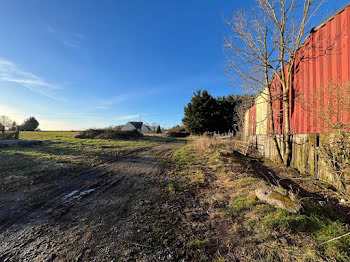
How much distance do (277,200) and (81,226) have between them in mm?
3302

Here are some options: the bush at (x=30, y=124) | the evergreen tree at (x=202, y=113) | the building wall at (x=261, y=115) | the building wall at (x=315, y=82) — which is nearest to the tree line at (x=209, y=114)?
the evergreen tree at (x=202, y=113)

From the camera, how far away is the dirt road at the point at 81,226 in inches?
75.1

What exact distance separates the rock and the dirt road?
2086 millimetres

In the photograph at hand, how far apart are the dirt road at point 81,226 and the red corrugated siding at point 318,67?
4.59m

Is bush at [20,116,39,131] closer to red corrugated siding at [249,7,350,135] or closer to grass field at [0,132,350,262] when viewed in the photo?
grass field at [0,132,350,262]

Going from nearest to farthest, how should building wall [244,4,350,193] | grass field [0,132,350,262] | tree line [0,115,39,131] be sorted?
grass field [0,132,350,262] → building wall [244,4,350,193] → tree line [0,115,39,131]

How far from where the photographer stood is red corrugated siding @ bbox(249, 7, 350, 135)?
4164mm

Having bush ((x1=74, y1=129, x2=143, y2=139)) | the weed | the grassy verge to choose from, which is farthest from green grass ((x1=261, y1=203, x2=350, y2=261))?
bush ((x1=74, y1=129, x2=143, y2=139))

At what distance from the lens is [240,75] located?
7.02 m

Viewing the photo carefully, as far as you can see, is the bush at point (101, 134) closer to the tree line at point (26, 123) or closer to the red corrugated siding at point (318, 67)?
the red corrugated siding at point (318, 67)

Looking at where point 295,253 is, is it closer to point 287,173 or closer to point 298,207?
point 298,207

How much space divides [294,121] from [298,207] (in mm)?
4600

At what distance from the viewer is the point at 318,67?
16.1 ft

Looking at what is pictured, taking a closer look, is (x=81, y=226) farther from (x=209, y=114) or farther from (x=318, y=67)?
(x=209, y=114)
